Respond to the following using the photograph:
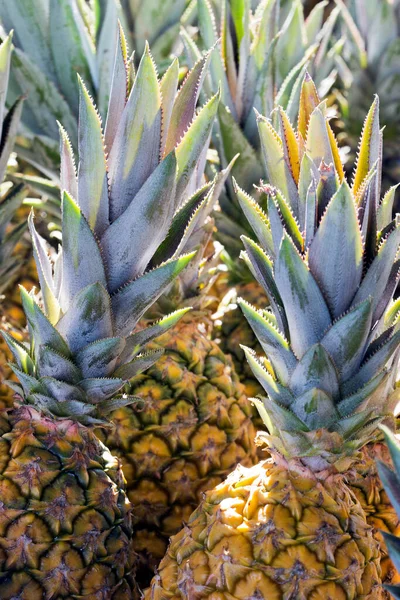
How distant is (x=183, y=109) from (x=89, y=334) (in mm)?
404

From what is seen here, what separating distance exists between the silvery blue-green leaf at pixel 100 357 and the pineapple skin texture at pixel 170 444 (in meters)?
0.31

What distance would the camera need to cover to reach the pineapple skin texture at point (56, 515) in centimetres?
116

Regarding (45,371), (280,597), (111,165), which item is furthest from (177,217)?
(280,597)

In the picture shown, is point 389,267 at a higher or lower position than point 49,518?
higher

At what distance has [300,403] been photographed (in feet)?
3.62

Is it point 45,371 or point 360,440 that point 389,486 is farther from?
point 45,371

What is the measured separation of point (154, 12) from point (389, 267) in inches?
50.0

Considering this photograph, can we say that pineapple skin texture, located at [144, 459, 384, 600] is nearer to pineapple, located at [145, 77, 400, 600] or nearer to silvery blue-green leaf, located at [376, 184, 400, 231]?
pineapple, located at [145, 77, 400, 600]

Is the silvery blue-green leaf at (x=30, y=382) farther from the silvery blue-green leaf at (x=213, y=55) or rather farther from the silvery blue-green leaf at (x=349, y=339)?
the silvery blue-green leaf at (x=213, y=55)

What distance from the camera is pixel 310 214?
107 cm

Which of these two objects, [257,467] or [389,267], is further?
[257,467]

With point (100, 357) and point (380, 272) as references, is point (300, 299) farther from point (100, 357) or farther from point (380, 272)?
point (100, 357)

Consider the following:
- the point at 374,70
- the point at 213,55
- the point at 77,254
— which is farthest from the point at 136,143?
the point at 374,70

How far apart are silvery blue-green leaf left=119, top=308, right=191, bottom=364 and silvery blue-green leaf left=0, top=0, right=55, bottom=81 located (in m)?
0.90
